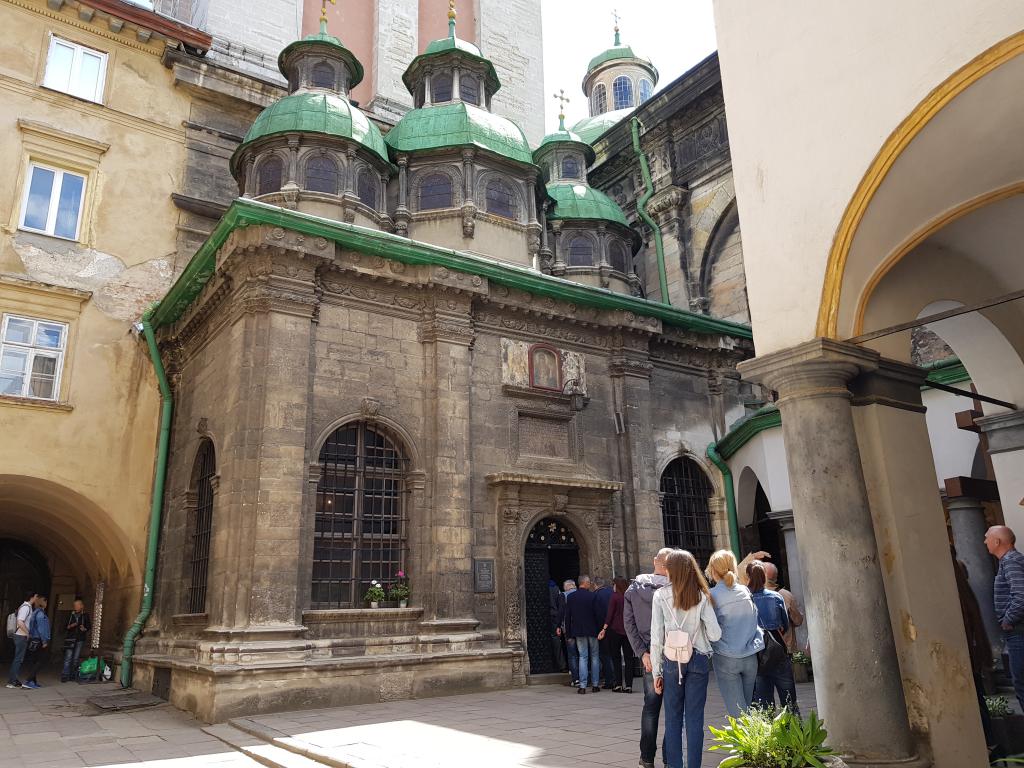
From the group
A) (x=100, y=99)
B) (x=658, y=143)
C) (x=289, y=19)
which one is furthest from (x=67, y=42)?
(x=658, y=143)

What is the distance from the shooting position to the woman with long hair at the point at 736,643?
21.0 ft

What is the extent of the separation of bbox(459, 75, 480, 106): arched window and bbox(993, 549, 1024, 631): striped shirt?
1685 centimetres

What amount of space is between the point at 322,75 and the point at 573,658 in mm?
14498

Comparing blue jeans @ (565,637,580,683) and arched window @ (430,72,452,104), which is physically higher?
arched window @ (430,72,452,104)

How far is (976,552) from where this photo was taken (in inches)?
361

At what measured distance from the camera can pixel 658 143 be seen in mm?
24203

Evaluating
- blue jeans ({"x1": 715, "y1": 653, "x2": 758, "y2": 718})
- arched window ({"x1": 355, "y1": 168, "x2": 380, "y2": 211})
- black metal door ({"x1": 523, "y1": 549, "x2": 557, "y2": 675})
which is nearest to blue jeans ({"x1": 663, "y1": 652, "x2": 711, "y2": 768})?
blue jeans ({"x1": 715, "y1": 653, "x2": 758, "y2": 718})

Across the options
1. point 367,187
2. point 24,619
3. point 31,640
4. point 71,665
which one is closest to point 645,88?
point 367,187

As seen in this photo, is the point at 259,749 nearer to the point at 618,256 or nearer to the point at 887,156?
the point at 887,156

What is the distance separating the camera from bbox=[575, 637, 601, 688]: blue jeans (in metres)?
12.3

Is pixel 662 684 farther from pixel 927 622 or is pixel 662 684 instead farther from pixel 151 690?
pixel 151 690

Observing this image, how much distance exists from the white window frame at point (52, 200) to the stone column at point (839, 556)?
609 inches

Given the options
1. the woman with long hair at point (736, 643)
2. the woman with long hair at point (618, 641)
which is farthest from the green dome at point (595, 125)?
the woman with long hair at point (736, 643)

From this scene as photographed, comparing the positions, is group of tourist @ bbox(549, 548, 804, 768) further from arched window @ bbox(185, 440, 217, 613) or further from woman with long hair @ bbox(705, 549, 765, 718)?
arched window @ bbox(185, 440, 217, 613)
